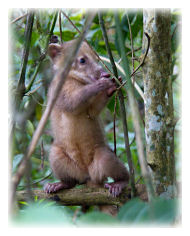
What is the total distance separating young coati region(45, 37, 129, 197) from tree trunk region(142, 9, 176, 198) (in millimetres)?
975

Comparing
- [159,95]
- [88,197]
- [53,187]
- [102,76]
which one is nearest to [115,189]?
[88,197]

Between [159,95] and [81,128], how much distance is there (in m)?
1.59

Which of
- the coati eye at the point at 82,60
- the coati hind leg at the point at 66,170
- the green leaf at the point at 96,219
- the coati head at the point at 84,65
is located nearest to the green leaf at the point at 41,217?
the green leaf at the point at 96,219

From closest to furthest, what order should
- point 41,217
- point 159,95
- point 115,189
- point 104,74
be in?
point 41,217, point 159,95, point 115,189, point 104,74

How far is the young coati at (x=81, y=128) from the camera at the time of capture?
163 inches

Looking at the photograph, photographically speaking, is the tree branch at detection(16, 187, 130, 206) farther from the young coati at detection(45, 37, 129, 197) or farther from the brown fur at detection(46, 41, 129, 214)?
the brown fur at detection(46, 41, 129, 214)

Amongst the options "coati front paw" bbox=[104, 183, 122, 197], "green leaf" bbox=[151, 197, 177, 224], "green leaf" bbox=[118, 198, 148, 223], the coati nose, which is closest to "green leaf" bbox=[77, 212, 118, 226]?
"green leaf" bbox=[118, 198, 148, 223]

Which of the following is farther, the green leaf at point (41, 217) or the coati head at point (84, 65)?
the coati head at point (84, 65)

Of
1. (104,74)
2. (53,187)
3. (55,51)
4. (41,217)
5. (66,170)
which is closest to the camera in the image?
(41,217)

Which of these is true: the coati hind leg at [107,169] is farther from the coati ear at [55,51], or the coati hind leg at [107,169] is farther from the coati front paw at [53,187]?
the coati ear at [55,51]

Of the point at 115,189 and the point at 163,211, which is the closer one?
the point at 163,211

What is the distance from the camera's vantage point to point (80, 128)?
4.38 meters

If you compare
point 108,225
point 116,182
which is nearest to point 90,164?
point 116,182

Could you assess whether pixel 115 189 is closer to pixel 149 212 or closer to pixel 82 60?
pixel 82 60
